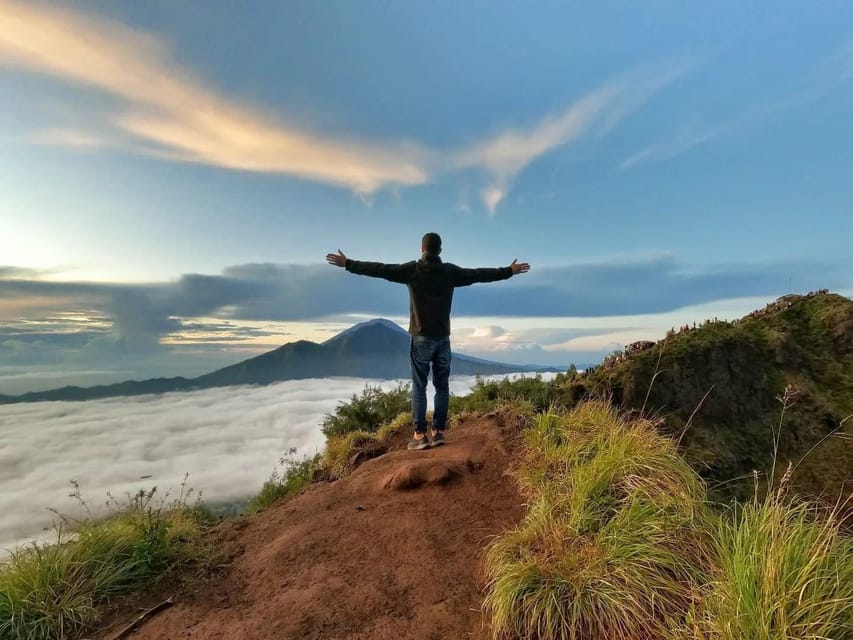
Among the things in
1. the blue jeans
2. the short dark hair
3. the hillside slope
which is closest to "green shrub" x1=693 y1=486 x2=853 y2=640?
the hillside slope

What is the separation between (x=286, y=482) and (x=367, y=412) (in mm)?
3240

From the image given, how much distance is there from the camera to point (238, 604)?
468 cm

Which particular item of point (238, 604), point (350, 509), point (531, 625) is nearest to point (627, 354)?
point (350, 509)

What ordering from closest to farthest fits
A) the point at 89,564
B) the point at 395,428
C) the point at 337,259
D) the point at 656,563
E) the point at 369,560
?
the point at 656,563 → the point at 369,560 → the point at 89,564 → the point at 337,259 → the point at 395,428

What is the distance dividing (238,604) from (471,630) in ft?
7.59

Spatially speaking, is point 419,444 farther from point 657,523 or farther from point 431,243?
point 657,523

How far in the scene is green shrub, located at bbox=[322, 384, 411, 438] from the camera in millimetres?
14000

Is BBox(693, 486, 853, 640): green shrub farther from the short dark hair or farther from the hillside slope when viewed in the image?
the short dark hair

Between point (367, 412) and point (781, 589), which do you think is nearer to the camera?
point (781, 589)

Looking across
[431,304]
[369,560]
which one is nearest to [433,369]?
[431,304]

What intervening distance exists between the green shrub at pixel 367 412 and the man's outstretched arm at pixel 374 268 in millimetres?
7048

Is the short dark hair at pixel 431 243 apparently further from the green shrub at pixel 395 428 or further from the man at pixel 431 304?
the green shrub at pixel 395 428

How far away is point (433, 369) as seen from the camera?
7887 mm

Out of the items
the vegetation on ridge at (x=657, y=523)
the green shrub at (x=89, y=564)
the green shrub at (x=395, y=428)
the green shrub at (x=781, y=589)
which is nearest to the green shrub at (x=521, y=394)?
the vegetation on ridge at (x=657, y=523)
